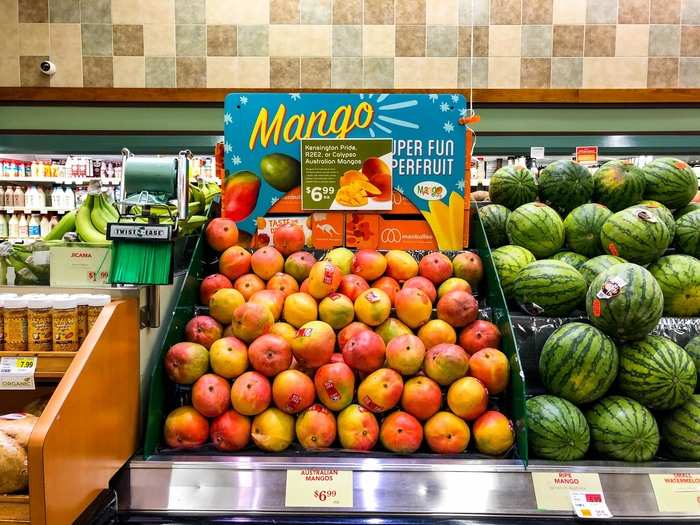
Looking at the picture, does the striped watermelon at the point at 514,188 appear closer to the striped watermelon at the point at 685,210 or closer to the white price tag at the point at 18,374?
the striped watermelon at the point at 685,210

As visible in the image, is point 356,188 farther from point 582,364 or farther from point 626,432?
point 626,432

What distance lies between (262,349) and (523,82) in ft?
8.75

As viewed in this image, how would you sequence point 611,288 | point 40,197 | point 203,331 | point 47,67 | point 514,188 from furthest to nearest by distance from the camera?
point 40,197 < point 47,67 < point 514,188 < point 203,331 < point 611,288

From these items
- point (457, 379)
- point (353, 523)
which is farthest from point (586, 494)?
point (353, 523)

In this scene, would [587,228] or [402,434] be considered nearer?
[402,434]

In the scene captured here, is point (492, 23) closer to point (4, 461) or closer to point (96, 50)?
point (96, 50)

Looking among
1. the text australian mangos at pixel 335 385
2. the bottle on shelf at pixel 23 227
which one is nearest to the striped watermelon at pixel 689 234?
the text australian mangos at pixel 335 385

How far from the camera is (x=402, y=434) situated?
143 centimetres

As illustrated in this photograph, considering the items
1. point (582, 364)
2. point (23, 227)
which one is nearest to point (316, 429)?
point (582, 364)

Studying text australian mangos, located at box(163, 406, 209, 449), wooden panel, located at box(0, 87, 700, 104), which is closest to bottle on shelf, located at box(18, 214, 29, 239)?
wooden panel, located at box(0, 87, 700, 104)

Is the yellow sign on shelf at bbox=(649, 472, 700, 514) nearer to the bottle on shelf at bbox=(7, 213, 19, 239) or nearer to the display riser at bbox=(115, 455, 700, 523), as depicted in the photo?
the display riser at bbox=(115, 455, 700, 523)

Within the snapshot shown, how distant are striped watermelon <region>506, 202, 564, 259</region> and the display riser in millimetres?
804

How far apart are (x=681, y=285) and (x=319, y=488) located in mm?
1334

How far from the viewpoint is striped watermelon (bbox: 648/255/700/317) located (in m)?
1.67
